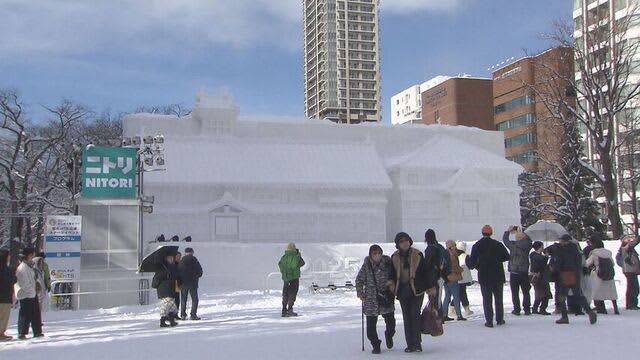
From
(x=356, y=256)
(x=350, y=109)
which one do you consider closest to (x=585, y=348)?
(x=356, y=256)

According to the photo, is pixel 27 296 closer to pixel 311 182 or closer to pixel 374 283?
pixel 374 283

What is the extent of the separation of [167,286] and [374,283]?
633 cm

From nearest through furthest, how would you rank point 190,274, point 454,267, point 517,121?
point 454,267, point 190,274, point 517,121

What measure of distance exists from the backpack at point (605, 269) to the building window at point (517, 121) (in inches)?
2957

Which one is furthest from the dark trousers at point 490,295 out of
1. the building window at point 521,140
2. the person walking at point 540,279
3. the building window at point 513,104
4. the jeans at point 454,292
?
the building window at point 513,104

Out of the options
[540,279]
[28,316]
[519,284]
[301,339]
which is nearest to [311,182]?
[540,279]

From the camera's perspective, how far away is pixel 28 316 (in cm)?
1323

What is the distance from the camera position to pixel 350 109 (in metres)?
143

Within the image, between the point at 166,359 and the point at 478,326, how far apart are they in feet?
19.3

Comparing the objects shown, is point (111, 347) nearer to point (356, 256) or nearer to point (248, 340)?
point (248, 340)

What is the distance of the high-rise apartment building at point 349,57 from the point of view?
140 m

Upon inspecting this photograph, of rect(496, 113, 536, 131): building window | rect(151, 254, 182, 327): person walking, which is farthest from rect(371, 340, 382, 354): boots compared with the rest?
rect(496, 113, 536, 131): building window

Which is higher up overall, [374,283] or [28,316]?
[374,283]

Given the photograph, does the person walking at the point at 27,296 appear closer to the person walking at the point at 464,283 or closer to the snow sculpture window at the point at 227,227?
the person walking at the point at 464,283
